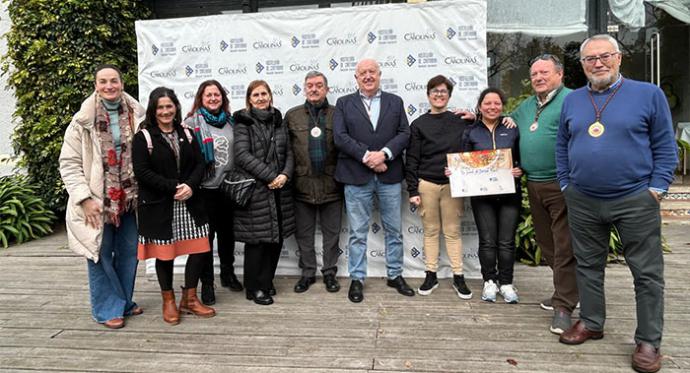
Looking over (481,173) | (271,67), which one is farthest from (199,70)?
(481,173)

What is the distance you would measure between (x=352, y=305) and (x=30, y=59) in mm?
5784

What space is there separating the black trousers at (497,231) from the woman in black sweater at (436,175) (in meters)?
0.23

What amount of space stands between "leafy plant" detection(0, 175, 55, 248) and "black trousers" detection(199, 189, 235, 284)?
145 inches

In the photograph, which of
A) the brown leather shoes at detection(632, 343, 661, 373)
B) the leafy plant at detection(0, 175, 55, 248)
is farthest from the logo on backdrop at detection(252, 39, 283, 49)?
the leafy plant at detection(0, 175, 55, 248)

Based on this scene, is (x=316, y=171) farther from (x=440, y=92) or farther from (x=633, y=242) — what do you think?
(x=633, y=242)

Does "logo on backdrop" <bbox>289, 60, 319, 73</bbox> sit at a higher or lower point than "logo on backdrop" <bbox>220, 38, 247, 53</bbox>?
lower

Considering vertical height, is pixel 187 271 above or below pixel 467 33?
below

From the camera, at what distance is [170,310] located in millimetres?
3463

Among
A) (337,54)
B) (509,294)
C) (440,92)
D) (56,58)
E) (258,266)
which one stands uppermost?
(56,58)

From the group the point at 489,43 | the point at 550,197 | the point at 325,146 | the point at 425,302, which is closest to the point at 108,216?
the point at 325,146

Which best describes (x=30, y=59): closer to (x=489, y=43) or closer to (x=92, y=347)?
(x=92, y=347)

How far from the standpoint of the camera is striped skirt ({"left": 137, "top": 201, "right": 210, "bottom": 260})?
3.33 meters

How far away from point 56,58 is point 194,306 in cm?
471

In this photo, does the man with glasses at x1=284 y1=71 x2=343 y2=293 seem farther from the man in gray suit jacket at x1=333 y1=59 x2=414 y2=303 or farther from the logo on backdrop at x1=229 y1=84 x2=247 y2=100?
the logo on backdrop at x1=229 y1=84 x2=247 y2=100
